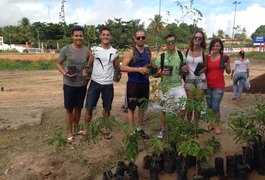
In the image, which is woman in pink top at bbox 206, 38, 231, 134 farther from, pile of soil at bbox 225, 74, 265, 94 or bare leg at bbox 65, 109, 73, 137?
pile of soil at bbox 225, 74, 265, 94

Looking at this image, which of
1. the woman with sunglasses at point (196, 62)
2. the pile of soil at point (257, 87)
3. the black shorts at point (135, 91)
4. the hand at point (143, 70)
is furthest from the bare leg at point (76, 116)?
the pile of soil at point (257, 87)

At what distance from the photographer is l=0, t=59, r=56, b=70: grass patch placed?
30.9 meters

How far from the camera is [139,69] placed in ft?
14.1

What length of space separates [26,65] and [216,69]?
3080 centimetres

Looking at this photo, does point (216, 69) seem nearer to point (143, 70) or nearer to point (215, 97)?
point (215, 97)

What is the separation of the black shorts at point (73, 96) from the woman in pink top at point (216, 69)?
72.2 inches

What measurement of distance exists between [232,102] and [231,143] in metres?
3.65

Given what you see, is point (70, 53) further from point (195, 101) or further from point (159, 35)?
point (195, 101)

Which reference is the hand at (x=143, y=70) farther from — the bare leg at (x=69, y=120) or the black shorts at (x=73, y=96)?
the bare leg at (x=69, y=120)

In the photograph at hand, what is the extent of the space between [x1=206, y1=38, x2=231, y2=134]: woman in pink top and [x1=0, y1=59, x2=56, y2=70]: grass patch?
27792 mm

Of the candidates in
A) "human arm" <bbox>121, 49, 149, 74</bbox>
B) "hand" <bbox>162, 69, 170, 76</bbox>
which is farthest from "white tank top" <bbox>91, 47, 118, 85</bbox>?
"hand" <bbox>162, 69, 170, 76</bbox>

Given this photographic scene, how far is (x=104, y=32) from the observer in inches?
175

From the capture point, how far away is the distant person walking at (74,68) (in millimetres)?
4453

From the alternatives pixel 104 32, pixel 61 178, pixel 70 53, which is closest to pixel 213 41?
pixel 104 32
